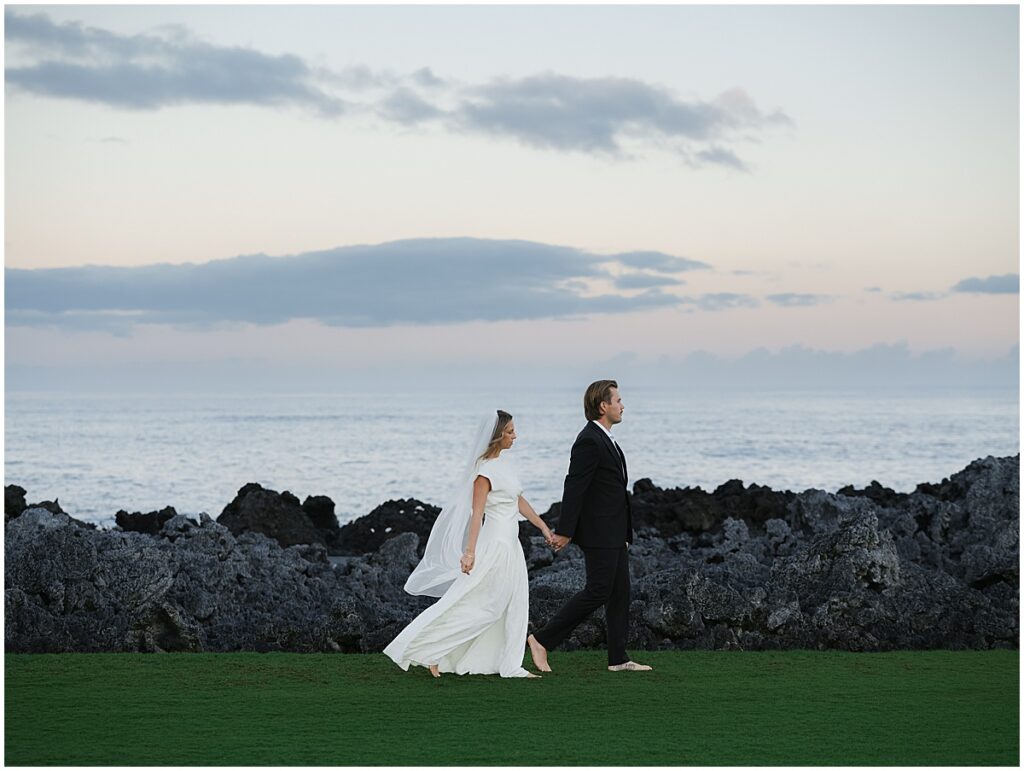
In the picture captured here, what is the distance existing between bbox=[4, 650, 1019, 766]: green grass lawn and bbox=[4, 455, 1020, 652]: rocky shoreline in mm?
465

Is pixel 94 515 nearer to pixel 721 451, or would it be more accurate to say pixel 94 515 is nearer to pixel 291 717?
pixel 721 451

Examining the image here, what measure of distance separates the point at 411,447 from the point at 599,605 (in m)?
49.2

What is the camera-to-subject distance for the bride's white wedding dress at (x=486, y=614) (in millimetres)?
8930

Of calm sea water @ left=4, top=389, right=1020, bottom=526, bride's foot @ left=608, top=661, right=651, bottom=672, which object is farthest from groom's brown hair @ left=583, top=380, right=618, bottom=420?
calm sea water @ left=4, top=389, right=1020, bottom=526

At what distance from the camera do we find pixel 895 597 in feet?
35.4

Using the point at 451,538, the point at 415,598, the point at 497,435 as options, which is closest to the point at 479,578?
the point at 451,538

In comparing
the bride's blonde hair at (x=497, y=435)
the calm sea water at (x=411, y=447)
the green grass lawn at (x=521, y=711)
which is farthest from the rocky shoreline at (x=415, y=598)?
the calm sea water at (x=411, y=447)

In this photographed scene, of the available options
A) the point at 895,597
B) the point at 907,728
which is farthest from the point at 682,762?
the point at 895,597

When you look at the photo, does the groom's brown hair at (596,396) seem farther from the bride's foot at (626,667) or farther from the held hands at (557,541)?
the bride's foot at (626,667)

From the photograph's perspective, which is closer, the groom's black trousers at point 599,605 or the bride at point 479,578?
the bride at point 479,578

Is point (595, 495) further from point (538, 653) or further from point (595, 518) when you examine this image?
point (538, 653)

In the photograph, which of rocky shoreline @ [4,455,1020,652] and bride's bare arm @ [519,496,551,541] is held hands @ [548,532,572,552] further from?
rocky shoreline @ [4,455,1020,652]

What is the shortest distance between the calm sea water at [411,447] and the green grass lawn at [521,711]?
87.4 ft

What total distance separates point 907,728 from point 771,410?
277 feet
